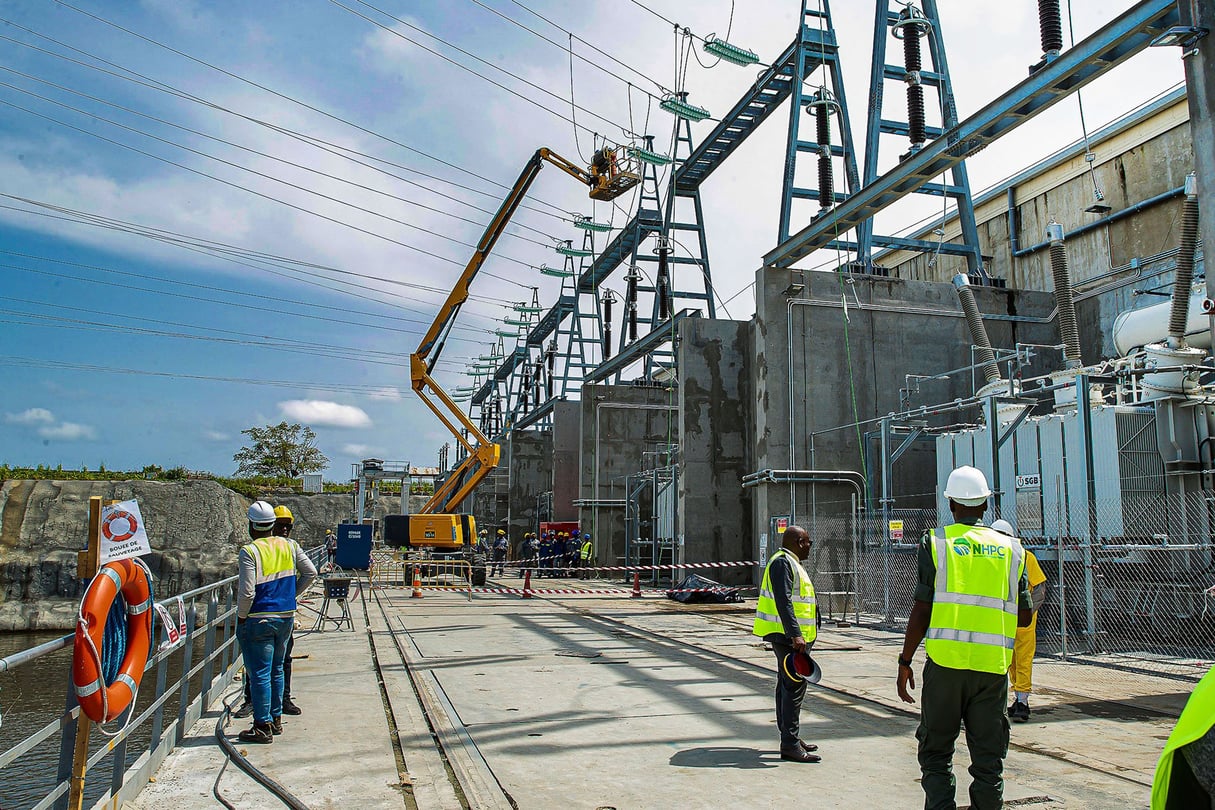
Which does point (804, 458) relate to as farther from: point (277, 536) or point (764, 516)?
point (277, 536)

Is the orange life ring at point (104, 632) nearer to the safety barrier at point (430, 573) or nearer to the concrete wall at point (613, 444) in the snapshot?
the safety barrier at point (430, 573)

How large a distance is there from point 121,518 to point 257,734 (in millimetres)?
2873

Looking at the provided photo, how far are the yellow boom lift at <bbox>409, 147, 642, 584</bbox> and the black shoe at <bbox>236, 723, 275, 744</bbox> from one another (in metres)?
20.8

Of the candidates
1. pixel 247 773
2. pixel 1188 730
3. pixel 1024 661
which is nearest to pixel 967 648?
pixel 1188 730

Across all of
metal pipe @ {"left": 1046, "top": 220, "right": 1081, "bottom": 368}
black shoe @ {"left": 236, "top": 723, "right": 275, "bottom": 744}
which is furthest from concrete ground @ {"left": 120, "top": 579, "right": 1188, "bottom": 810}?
metal pipe @ {"left": 1046, "top": 220, "right": 1081, "bottom": 368}

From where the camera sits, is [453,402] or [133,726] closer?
[133,726]

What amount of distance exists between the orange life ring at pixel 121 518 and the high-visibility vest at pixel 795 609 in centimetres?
430

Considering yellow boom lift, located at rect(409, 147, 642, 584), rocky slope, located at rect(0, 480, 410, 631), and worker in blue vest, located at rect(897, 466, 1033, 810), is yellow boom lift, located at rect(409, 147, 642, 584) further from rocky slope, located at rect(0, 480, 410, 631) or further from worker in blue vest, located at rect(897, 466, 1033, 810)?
worker in blue vest, located at rect(897, 466, 1033, 810)

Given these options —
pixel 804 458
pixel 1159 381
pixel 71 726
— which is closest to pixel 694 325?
pixel 804 458

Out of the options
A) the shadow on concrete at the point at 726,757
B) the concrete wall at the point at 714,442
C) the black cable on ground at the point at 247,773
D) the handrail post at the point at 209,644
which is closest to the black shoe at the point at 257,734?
the black cable on ground at the point at 247,773

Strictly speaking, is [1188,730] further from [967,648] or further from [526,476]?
[526,476]

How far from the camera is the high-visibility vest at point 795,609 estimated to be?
6723mm

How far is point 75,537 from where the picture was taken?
106 ft

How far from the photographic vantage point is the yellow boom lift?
2800 centimetres
